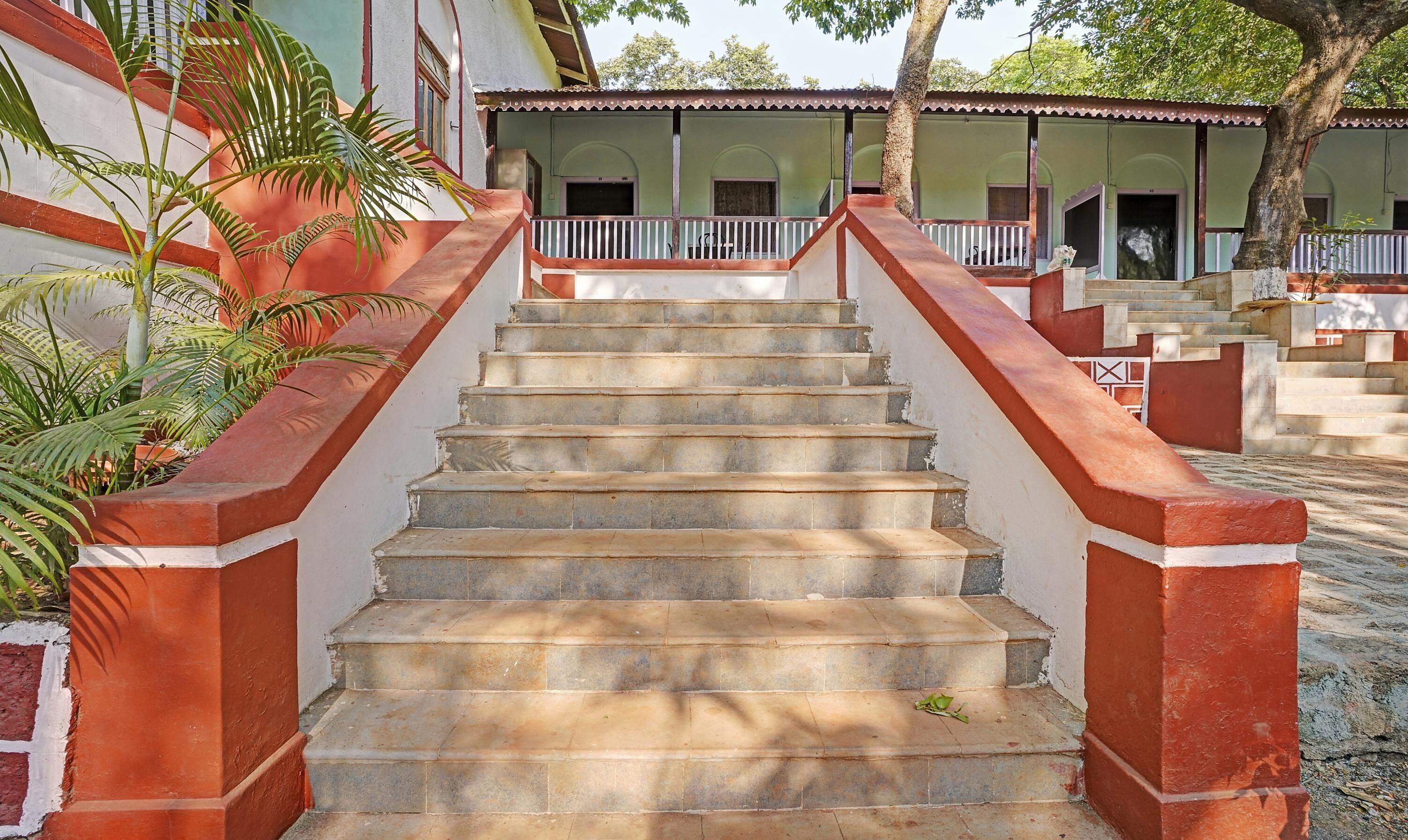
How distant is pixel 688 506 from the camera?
2604mm

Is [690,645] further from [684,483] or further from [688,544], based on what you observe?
[684,483]

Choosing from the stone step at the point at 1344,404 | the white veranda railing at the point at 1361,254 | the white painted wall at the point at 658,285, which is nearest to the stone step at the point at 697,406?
the white painted wall at the point at 658,285

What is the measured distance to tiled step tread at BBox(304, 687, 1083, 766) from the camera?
171 centimetres

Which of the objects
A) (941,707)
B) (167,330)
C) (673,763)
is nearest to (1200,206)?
(941,707)

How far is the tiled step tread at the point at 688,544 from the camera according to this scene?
2289mm

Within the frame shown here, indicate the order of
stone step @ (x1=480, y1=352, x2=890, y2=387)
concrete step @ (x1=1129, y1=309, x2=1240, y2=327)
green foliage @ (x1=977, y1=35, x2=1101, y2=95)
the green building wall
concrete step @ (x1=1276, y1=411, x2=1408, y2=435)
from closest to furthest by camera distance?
stone step @ (x1=480, y1=352, x2=890, y2=387), concrete step @ (x1=1276, y1=411, x2=1408, y2=435), concrete step @ (x1=1129, y1=309, x2=1240, y2=327), the green building wall, green foliage @ (x1=977, y1=35, x2=1101, y2=95)

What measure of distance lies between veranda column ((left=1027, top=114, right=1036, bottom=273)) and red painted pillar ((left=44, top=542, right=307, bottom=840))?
10.3 metres

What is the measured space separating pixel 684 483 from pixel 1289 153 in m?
11.1

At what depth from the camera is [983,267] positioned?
9.32m

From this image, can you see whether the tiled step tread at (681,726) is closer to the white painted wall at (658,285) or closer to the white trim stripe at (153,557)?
the white trim stripe at (153,557)

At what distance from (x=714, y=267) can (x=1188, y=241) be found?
9.92m

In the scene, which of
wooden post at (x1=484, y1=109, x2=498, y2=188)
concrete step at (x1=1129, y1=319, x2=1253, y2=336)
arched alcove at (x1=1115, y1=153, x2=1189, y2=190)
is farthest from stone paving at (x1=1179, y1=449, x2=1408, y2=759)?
arched alcove at (x1=1115, y1=153, x2=1189, y2=190)

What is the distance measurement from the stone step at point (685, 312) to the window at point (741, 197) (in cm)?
852

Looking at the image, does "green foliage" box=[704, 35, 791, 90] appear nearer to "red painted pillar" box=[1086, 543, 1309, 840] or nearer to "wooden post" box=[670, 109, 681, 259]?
"wooden post" box=[670, 109, 681, 259]
